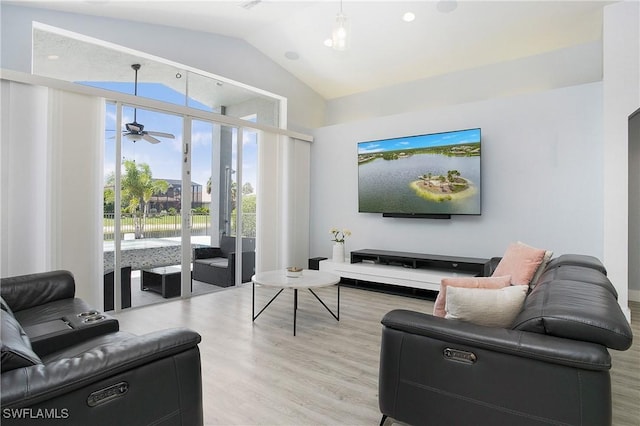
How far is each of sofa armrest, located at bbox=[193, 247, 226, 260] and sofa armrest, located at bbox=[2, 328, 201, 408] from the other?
11.5 feet

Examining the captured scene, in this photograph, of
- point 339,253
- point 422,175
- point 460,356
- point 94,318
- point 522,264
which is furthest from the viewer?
point 339,253

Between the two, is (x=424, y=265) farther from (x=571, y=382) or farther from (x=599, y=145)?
(x=571, y=382)

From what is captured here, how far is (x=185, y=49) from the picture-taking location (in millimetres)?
4602

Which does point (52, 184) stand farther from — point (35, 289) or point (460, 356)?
point (460, 356)

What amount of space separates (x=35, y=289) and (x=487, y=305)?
9.77ft

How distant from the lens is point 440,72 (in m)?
5.35

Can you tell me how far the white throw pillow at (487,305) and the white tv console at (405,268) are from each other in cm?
262

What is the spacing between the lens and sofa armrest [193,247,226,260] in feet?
16.1

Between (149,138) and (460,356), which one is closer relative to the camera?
(460,356)

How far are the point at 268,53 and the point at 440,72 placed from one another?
106 inches

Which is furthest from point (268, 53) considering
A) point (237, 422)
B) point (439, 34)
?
point (237, 422)

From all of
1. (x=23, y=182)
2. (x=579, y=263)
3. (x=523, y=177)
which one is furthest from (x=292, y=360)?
(x=523, y=177)

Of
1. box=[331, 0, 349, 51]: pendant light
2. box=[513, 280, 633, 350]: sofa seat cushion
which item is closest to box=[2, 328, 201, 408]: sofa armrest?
box=[513, 280, 633, 350]: sofa seat cushion

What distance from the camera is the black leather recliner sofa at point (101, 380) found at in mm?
1127
